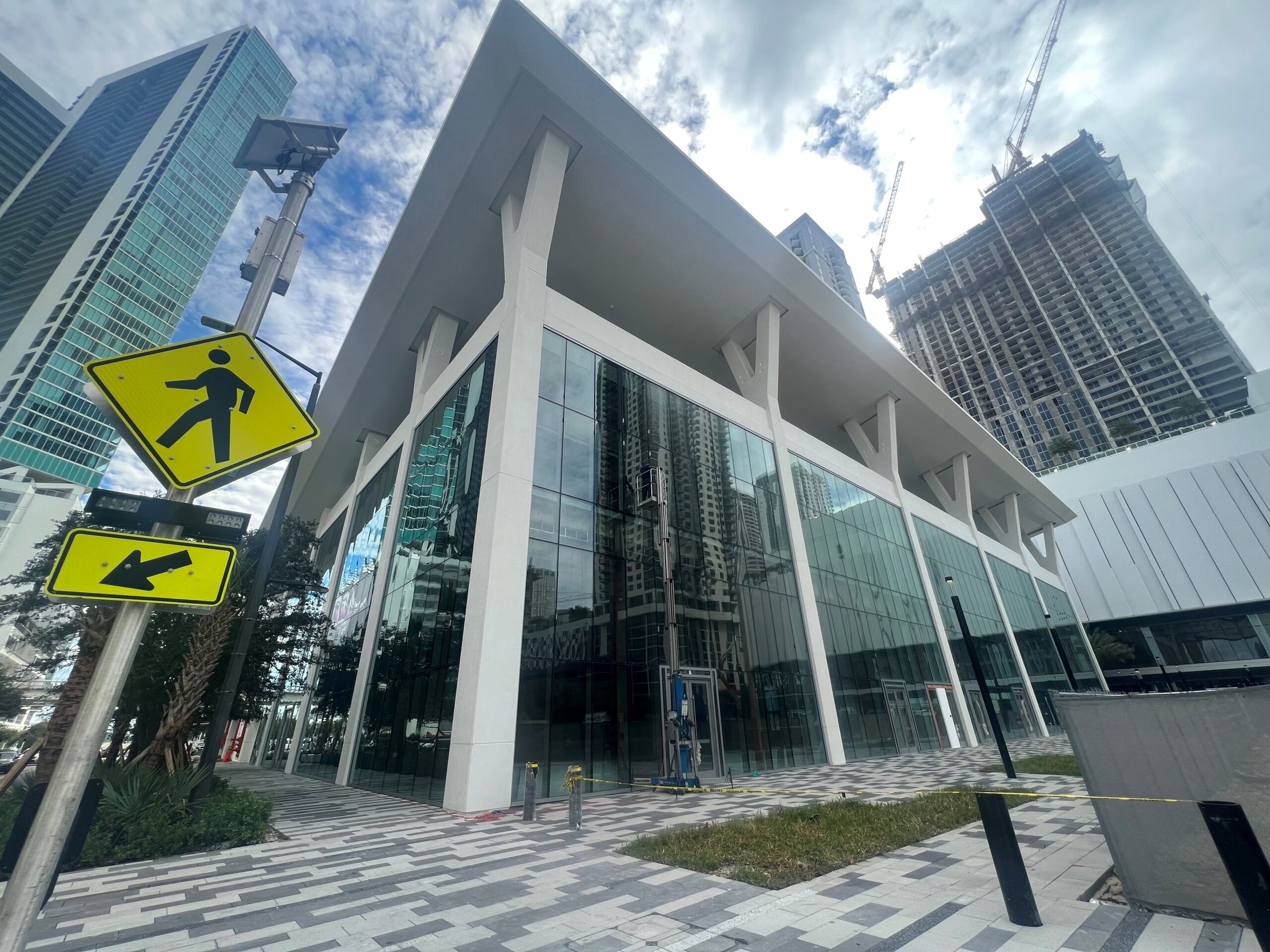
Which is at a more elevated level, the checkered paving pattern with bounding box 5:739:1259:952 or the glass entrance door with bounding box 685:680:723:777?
the glass entrance door with bounding box 685:680:723:777

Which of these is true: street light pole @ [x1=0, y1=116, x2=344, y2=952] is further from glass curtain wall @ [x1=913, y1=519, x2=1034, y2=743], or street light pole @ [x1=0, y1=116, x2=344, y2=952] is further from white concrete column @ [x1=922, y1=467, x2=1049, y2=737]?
white concrete column @ [x1=922, y1=467, x2=1049, y2=737]

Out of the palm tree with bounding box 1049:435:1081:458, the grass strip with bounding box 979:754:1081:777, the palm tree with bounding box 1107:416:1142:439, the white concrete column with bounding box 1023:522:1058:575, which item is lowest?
the grass strip with bounding box 979:754:1081:777

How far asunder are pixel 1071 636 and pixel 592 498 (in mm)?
48754

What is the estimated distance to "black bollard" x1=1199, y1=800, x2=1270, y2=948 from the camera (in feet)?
10.3

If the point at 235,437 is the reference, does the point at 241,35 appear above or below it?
above

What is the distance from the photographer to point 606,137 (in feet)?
54.5

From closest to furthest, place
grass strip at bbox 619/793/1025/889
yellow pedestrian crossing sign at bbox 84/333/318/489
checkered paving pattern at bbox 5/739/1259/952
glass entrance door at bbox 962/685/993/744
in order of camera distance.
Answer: yellow pedestrian crossing sign at bbox 84/333/318/489, checkered paving pattern at bbox 5/739/1259/952, grass strip at bbox 619/793/1025/889, glass entrance door at bbox 962/685/993/744

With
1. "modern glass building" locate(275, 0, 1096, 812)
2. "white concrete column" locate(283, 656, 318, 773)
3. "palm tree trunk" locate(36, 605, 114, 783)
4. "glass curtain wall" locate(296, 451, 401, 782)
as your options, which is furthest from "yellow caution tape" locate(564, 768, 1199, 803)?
"white concrete column" locate(283, 656, 318, 773)

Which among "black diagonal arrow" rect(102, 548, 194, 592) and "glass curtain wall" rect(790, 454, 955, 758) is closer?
"black diagonal arrow" rect(102, 548, 194, 592)

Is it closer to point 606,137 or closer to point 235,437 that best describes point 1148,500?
point 606,137

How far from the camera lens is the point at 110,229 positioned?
7594cm

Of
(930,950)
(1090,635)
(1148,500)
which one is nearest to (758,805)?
(930,950)

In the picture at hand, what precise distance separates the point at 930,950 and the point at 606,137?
19.9 metres

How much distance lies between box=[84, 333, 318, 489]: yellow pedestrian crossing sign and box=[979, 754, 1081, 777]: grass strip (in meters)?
16.8
